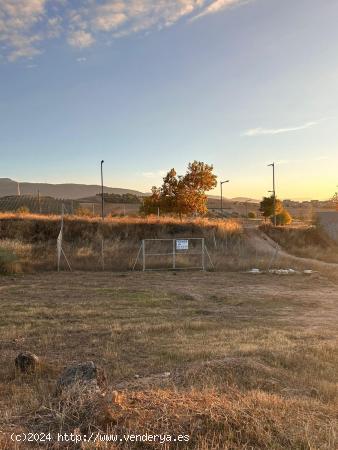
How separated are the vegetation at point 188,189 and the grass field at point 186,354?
38552 millimetres

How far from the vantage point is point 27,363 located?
8.89 metres

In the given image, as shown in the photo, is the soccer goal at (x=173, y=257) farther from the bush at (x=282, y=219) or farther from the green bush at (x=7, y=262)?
the bush at (x=282, y=219)

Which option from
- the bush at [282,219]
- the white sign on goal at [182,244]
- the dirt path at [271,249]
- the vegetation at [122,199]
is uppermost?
the vegetation at [122,199]

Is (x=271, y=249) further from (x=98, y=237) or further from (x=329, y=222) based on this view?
(x=98, y=237)

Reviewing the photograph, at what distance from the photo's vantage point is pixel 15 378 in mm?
8578

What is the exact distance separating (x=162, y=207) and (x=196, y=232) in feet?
77.0

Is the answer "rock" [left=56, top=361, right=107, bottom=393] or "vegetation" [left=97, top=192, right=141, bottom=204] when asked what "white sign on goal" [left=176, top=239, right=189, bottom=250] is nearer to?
"rock" [left=56, top=361, right=107, bottom=393]

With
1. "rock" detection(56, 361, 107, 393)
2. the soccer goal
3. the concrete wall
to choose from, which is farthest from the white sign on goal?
"rock" detection(56, 361, 107, 393)

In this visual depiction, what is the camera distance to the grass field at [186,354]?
4785mm

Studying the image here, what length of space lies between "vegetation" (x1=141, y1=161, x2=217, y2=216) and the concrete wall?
Answer: 597 inches

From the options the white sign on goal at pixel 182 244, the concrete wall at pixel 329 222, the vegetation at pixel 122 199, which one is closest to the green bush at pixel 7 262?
the white sign on goal at pixel 182 244

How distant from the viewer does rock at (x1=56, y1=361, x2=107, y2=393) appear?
18.5ft

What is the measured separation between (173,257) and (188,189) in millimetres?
32913

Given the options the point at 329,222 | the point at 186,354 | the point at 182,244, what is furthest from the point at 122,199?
the point at 186,354
